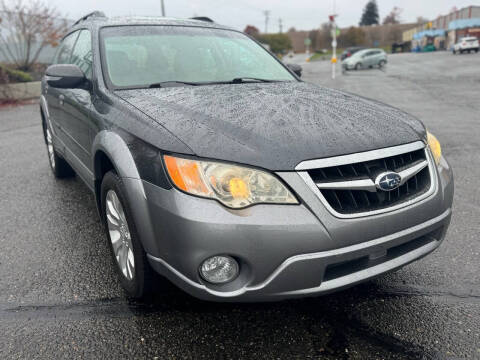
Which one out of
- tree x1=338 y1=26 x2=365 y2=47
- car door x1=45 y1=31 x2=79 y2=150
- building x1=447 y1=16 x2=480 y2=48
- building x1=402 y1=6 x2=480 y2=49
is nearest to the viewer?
car door x1=45 y1=31 x2=79 y2=150

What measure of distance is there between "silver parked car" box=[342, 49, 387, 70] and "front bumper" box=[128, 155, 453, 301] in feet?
103

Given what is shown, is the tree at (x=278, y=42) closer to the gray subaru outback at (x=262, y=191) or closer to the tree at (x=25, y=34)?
the tree at (x=25, y=34)

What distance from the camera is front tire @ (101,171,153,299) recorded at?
222 centimetres

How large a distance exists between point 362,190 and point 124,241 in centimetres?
136

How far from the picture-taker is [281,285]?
75.9 inches

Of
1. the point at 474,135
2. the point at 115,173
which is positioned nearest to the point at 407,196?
the point at 115,173

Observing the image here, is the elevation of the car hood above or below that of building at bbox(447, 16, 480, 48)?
below

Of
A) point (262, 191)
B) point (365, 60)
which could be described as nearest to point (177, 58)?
point (262, 191)

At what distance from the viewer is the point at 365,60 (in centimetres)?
3177

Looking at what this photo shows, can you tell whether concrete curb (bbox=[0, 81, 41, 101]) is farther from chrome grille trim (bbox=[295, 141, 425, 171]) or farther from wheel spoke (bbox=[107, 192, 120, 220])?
chrome grille trim (bbox=[295, 141, 425, 171])

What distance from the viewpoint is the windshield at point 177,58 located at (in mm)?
3096

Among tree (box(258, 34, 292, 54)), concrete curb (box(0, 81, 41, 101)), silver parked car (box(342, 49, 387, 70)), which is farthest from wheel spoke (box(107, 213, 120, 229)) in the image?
tree (box(258, 34, 292, 54))

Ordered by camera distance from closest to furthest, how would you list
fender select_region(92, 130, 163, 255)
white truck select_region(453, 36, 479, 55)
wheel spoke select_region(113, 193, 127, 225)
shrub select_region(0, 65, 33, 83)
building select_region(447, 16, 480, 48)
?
fender select_region(92, 130, 163, 255)
wheel spoke select_region(113, 193, 127, 225)
shrub select_region(0, 65, 33, 83)
white truck select_region(453, 36, 479, 55)
building select_region(447, 16, 480, 48)

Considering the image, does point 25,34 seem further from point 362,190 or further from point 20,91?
point 362,190
